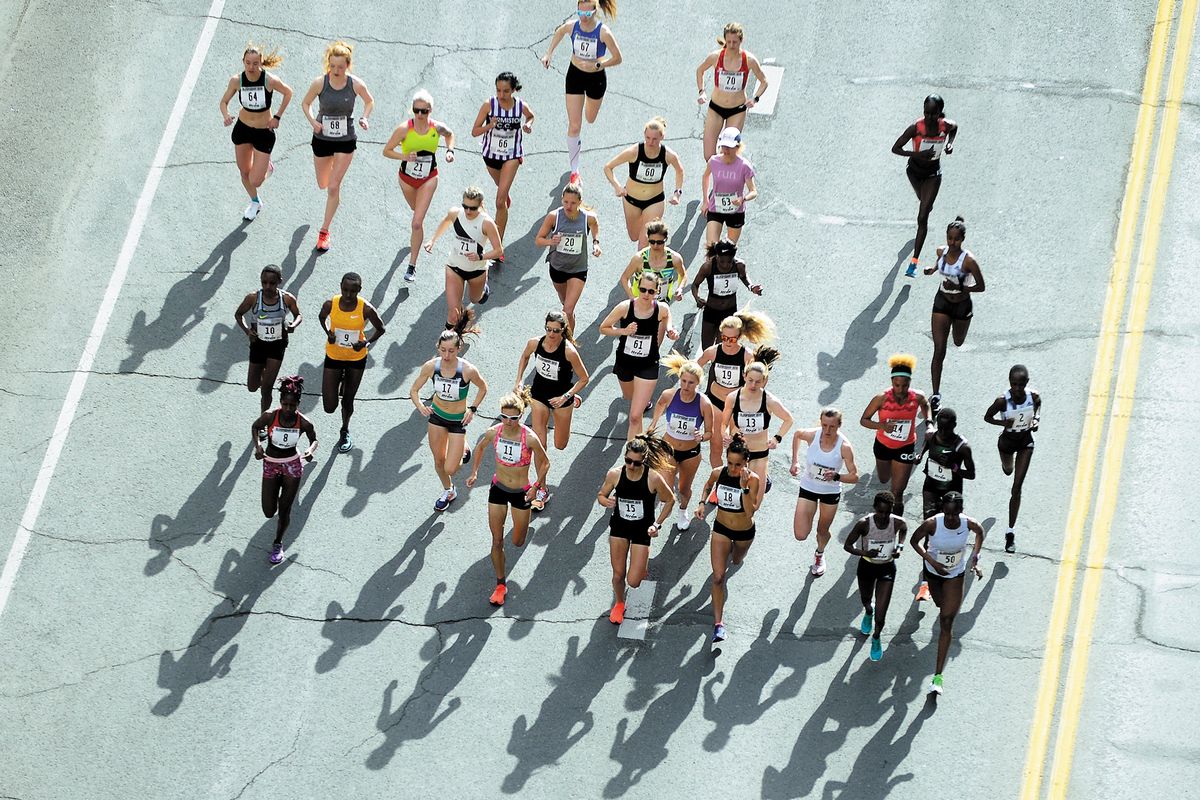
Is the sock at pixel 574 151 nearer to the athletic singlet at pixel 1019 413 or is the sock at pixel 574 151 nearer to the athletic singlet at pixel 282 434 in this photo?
the athletic singlet at pixel 282 434

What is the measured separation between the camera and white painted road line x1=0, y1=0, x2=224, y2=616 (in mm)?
18062

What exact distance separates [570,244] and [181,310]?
13.2 feet

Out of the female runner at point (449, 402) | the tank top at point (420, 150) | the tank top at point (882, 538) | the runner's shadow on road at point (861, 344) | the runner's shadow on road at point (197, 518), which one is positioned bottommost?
the runner's shadow on road at point (197, 518)

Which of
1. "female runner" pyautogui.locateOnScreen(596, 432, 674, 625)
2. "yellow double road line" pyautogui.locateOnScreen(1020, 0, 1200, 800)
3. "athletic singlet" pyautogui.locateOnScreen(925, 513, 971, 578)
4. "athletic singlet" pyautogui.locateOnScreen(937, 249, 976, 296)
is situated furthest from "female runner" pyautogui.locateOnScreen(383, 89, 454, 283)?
"yellow double road line" pyautogui.locateOnScreen(1020, 0, 1200, 800)

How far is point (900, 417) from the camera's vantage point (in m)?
17.9

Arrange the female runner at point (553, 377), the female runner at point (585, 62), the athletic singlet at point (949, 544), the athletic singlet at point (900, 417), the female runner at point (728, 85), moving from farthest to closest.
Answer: the female runner at point (585, 62) → the female runner at point (728, 85) → the female runner at point (553, 377) → the athletic singlet at point (900, 417) → the athletic singlet at point (949, 544)

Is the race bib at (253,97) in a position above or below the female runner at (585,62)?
below

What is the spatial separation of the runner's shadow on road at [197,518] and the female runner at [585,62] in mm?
4957

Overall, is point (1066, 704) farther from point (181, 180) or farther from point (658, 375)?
point (181, 180)

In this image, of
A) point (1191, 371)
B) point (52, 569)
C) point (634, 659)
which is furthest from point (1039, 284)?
point (52, 569)

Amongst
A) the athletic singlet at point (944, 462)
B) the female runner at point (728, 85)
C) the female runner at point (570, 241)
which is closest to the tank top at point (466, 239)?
the female runner at point (570, 241)

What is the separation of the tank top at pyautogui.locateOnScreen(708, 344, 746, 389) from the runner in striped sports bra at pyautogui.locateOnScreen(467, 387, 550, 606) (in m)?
1.77

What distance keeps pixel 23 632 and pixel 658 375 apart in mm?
6102

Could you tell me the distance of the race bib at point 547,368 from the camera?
1814 centimetres
